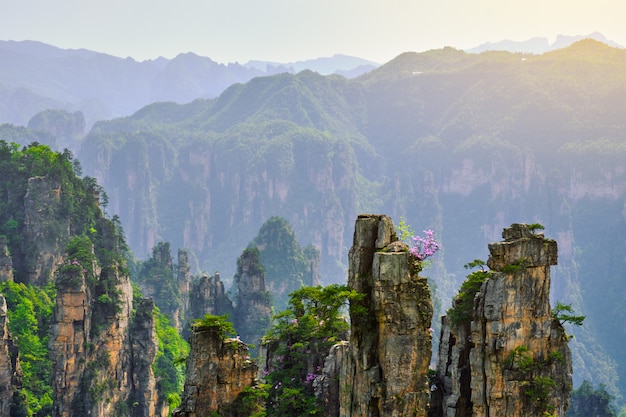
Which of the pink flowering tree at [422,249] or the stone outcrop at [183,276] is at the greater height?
the stone outcrop at [183,276]

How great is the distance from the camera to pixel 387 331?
21156mm

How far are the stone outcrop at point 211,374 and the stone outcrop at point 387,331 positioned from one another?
6510 mm

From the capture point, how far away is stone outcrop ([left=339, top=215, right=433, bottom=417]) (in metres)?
21.0

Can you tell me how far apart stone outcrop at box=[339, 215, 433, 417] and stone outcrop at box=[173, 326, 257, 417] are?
6.51 m

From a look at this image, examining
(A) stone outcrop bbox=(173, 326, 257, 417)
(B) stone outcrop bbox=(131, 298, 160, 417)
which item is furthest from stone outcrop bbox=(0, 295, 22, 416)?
(A) stone outcrop bbox=(173, 326, 257, 417)

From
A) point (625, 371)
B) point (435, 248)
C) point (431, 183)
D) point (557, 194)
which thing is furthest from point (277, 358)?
point (431, 183)

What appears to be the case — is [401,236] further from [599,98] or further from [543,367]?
[599,98]

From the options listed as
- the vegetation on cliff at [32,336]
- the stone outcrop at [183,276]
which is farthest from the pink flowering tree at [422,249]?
the stone outcrop at [183,276]

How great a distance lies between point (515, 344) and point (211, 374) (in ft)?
32.6

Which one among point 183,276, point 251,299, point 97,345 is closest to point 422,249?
point 97,345

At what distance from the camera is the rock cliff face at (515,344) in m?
23.5

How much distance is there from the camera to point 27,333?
45.5 m

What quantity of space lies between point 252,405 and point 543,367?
962 centimetres

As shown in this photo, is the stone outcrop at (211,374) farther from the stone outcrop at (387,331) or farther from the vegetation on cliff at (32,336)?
the vegetation on cliff at (32,336)
